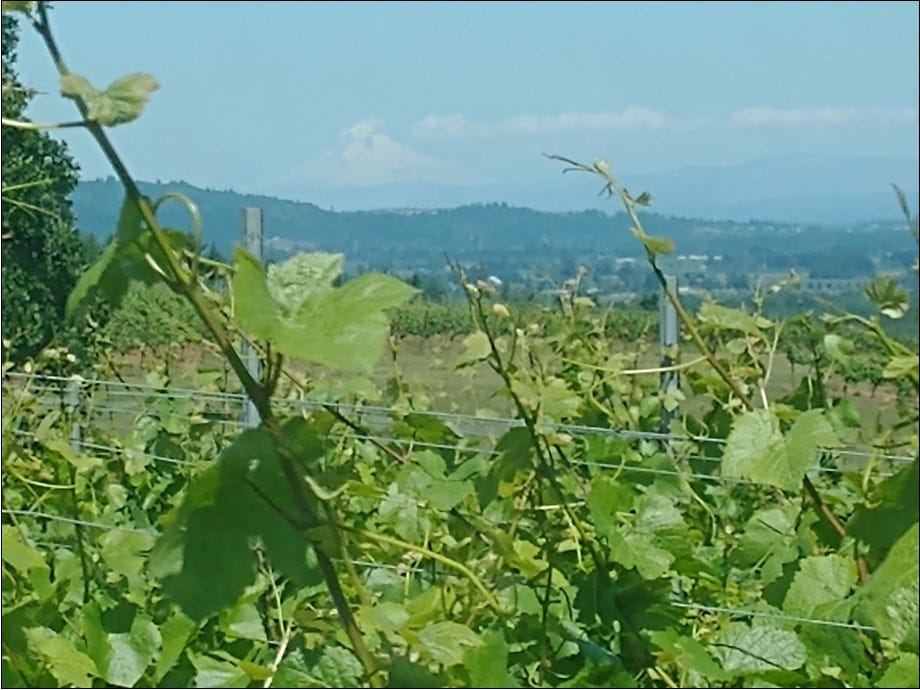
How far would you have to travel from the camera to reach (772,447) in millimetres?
1587

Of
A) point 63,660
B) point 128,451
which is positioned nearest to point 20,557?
point 63,660

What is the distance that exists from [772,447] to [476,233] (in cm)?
1162

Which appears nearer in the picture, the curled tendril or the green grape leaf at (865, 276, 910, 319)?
the curled tendril

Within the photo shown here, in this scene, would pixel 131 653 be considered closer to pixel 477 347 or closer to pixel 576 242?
pixel 477 347

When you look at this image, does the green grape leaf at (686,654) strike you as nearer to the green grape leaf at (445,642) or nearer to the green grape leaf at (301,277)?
the green grape leaf at (445,642)

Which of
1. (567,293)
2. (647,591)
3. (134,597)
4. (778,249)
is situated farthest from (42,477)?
(778,249)

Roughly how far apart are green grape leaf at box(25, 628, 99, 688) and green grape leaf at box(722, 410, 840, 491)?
1043 mm

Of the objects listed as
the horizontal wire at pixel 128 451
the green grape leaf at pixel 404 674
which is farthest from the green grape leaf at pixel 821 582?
the horizontal wire at pixel 128 451

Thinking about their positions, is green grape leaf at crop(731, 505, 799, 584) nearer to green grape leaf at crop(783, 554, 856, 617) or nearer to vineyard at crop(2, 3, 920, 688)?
vineyard at crop(2, 3, 920, 688)

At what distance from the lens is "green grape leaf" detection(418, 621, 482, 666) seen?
1261 mm

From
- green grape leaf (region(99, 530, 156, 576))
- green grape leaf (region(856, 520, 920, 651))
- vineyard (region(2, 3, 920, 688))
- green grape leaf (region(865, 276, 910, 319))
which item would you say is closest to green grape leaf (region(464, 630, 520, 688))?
vineyard (region(2, 3, 920, 688))

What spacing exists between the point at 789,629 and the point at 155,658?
99 cm

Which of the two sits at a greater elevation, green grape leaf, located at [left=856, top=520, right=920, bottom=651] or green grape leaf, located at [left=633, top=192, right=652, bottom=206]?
green grape leaf, located at [left=633, top=192, right=652, bottom=206]

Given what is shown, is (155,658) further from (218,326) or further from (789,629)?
(218,326)
